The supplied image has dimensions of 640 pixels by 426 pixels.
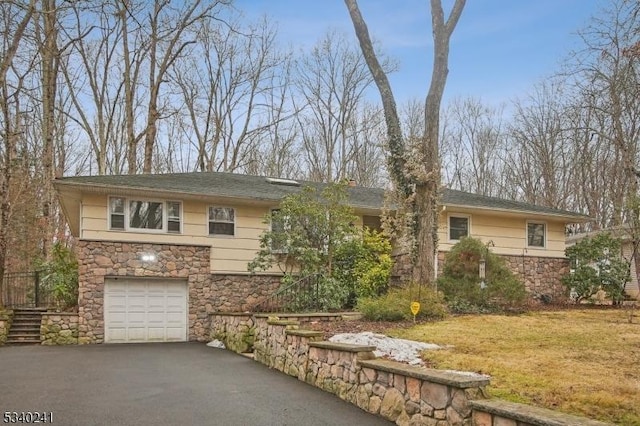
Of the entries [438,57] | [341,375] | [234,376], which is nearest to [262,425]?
[341,375]

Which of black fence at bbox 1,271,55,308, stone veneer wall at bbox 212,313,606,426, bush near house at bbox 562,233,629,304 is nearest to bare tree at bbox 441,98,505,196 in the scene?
bush near house at bbox 562,233,629,304

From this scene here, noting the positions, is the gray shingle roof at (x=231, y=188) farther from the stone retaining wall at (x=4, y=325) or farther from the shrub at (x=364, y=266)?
the stone retaining wall at (x=4, y=325)

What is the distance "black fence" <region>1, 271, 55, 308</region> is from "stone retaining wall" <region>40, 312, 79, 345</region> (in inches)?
114

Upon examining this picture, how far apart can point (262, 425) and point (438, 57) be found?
36.8 feet

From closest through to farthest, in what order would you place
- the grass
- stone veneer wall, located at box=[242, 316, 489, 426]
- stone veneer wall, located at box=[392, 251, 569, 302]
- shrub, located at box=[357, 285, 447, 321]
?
the grass, stone veneer wall, located at box=[242, 316, 489, 426], shrub, located at box=[357, 285, 447, 321], stone veneer wall, located at box=[392, 251, 569, 302]

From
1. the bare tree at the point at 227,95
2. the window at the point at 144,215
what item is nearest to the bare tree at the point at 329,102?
the bare tree at the point at 227,95

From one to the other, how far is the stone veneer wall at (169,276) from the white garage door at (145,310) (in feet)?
0.76

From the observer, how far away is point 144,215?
14.3 metres

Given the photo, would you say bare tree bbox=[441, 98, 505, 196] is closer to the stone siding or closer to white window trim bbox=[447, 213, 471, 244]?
the stone siding

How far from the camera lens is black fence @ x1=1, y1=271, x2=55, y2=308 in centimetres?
1656

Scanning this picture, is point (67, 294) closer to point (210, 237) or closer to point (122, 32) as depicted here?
point (210, 237)

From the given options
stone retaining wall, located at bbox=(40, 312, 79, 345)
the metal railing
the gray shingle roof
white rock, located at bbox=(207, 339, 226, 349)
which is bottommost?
white rock, located at bbox=(207, 339, 226, 349)

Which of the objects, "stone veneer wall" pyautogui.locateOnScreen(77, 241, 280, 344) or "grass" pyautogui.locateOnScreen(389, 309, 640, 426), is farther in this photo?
"stone veneer wall" pyautogui.locateOnScreen(77, 241, 280, 344)

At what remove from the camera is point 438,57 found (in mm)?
13930
